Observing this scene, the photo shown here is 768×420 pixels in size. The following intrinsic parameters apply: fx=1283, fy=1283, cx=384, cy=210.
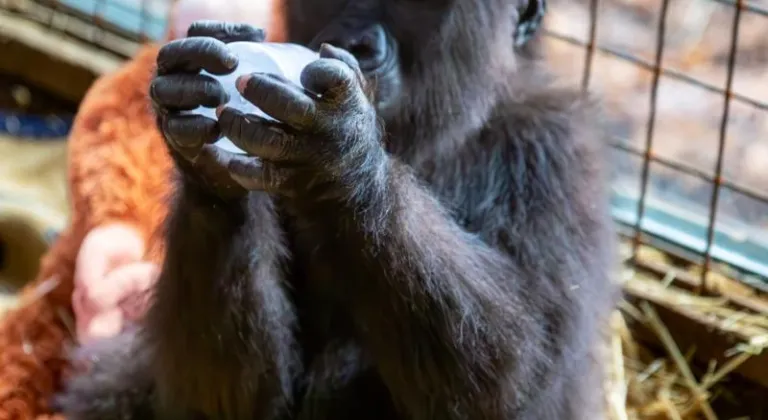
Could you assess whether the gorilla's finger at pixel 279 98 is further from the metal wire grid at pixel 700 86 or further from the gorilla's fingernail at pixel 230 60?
the metal wire grid at pixel 700 86

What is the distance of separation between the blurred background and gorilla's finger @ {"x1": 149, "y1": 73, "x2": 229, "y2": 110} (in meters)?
0.90

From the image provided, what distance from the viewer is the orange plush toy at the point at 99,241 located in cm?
247

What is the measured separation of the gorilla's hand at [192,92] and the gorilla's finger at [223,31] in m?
0.01

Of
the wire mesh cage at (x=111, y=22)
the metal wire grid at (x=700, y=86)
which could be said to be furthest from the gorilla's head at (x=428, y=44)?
the wire mesh cage at (x=111, y=22)

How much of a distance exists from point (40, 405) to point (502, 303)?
1.07 meters

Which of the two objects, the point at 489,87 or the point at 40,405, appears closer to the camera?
the point at 489,87

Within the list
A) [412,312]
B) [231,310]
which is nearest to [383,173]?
[412,312]

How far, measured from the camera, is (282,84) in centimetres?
145

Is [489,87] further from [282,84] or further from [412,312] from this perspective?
[282,84]

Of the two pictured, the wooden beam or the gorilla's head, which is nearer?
the gorilla's head

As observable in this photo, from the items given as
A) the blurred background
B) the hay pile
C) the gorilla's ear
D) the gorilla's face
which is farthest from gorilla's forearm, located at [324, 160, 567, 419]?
the hay pile

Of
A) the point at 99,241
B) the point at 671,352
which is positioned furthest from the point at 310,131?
the point at 671,352

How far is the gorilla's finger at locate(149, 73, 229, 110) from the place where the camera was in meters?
1.53

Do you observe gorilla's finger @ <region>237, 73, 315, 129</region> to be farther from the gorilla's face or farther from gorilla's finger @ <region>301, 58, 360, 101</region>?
the gorilla's face
